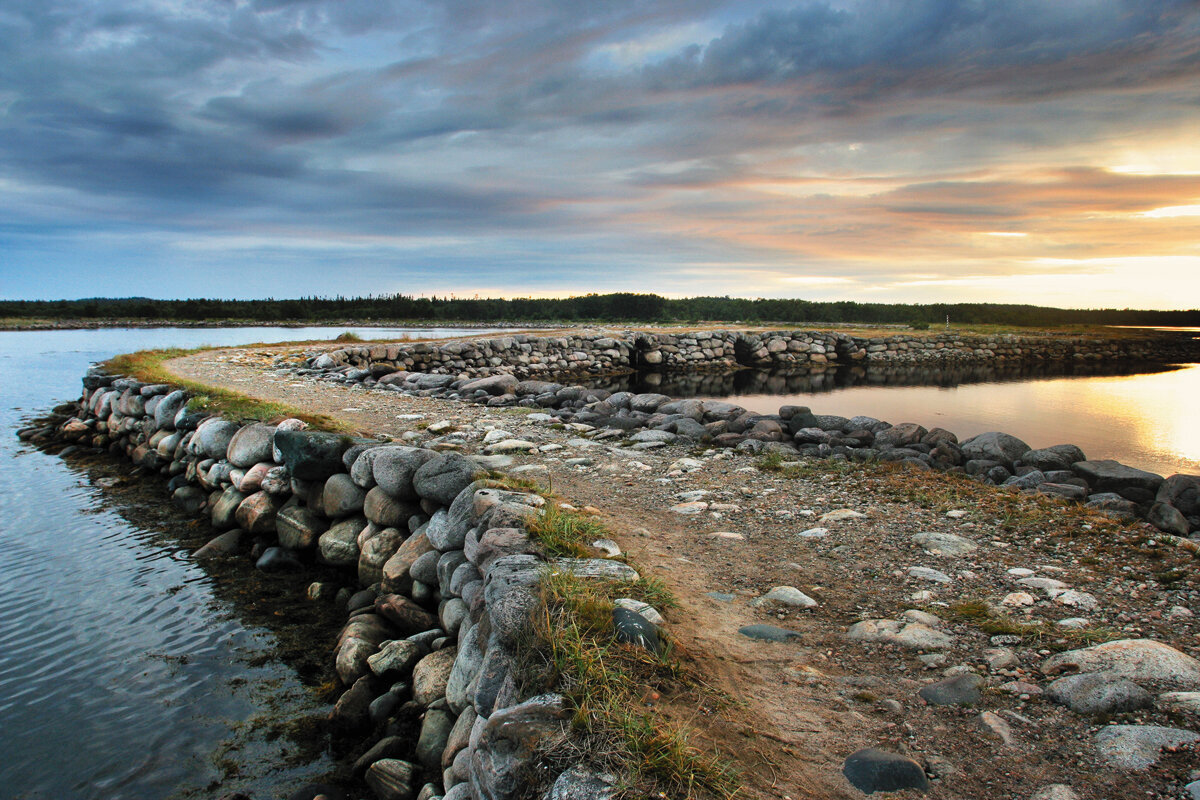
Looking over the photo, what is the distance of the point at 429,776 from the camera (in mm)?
3898

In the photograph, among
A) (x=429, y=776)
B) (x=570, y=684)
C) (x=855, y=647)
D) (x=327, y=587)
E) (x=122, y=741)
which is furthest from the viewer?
(x=327, y=587)

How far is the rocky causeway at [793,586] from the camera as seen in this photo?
2.63 metres

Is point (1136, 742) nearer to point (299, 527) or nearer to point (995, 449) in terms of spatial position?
point (995, 449)

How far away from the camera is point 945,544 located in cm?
512

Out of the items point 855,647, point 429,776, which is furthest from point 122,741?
point 855,647

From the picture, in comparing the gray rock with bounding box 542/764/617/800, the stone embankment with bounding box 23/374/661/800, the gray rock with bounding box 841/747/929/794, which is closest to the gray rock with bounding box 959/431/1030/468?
the stone embankment with bounding box 23/374/661/800

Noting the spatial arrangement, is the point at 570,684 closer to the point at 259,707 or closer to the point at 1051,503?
the point at 259,707

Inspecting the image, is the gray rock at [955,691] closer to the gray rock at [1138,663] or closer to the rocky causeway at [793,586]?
the rocky causeway at [793,586]

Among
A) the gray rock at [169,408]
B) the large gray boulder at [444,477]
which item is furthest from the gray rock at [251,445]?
the large gray boulder at [444,477]

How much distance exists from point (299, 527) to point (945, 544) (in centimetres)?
689

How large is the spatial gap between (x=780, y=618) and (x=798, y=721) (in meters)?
1.15

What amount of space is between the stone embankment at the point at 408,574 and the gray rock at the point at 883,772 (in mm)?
1043

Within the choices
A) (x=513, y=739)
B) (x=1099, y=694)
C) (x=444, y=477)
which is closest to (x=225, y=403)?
(x=444, y=477)

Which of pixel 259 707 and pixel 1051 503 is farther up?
pixel 1051 503
